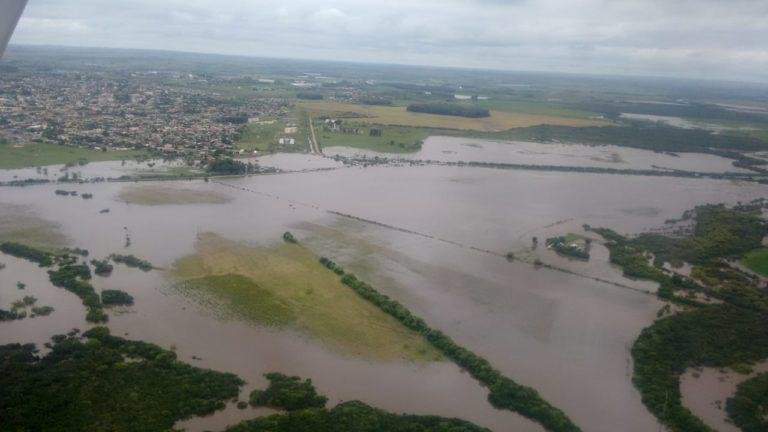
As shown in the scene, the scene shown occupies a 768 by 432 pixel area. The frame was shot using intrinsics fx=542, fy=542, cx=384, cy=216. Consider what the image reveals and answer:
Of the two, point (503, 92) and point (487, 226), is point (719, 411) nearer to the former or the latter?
point (487, 226)

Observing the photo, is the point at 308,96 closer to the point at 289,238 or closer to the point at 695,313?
the point at 289,238

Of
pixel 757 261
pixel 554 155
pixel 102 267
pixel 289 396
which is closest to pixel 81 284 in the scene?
pixel 102 267

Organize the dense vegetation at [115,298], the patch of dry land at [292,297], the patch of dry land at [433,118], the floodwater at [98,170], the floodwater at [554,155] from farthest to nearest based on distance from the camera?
the patch of dry land at [433,118]
the floodwater at [554,155]
the floodwater at [98,170]
the dense vegetation at [115,298]
the patch of dry land at [292,297]

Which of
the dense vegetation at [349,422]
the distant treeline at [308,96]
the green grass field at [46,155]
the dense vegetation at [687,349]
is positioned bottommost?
the dense vegetation at [349,422]

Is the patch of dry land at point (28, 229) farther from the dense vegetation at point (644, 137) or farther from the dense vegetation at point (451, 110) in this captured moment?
the dense vegetation at point (451, 110)

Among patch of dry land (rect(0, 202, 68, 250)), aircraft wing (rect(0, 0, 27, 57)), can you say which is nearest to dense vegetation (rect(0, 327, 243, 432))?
patch of dry land (rect(0, 202, 68, 250))

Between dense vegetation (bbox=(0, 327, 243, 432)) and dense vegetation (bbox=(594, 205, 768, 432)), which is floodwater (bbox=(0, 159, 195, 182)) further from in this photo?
dense vegetation (bbox=(594, 205, 768, 432))

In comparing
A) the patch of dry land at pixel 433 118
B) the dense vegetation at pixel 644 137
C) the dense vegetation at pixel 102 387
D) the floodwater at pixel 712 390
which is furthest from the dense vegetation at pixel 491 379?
the patch of dry land at pixel 433 118

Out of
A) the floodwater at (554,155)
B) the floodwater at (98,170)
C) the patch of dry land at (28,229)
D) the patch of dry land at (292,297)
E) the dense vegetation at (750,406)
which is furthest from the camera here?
the floodwater at (554,155)
